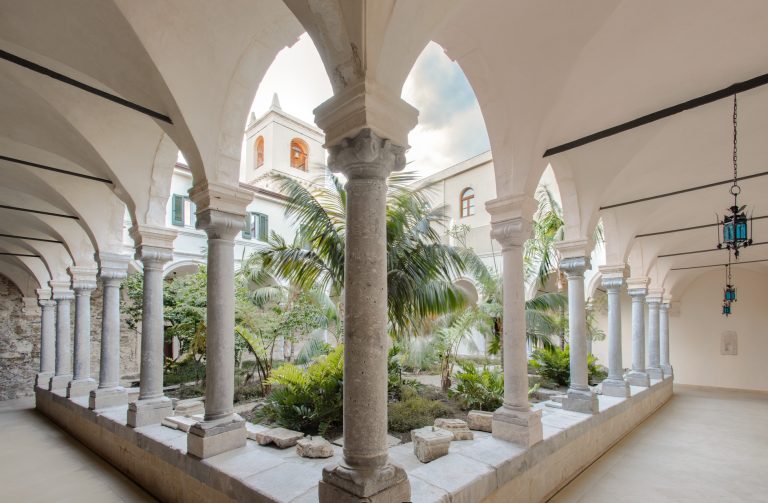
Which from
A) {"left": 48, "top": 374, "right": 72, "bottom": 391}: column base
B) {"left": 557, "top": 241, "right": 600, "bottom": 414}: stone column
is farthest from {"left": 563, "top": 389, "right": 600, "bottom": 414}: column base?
{"left": 48, "top": 374, "right": 72, "bottom": 391}: column base

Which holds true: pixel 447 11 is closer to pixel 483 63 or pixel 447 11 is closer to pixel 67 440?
pixel 483 63

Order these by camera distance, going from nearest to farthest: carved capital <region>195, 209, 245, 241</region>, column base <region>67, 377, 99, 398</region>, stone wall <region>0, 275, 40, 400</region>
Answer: carved capital <region>195, 209, 245, 241</region>, column base <region>67, 377, 99, 398</region>, stone wall <region>0, 275, 40, 400</region>

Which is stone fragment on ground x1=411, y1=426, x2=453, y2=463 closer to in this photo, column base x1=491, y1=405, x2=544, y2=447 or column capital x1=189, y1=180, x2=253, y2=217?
column base x1=491, y1=405, x2=544, y2=447

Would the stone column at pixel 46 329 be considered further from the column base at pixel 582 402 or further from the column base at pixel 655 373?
the column base at pixel 655 373

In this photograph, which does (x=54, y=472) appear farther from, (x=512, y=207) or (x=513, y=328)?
(x=512, y=207)

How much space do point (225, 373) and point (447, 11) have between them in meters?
4.10

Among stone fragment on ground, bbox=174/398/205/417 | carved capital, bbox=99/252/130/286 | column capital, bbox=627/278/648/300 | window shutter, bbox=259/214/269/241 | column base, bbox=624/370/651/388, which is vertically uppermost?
window shutter, bbox=259/214/269/241

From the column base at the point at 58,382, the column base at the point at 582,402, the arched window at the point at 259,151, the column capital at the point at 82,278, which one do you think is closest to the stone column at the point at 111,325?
the column capital at the point at 82,278

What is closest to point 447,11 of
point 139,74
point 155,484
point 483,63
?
point 483,63

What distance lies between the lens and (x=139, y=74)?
412 cm

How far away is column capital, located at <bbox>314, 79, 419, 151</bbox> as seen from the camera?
2.66 metres

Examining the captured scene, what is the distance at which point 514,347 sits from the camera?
4633 millimetres

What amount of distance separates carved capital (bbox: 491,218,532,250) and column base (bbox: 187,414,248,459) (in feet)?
12.0

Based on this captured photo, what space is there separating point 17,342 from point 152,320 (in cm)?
Result: 1207
